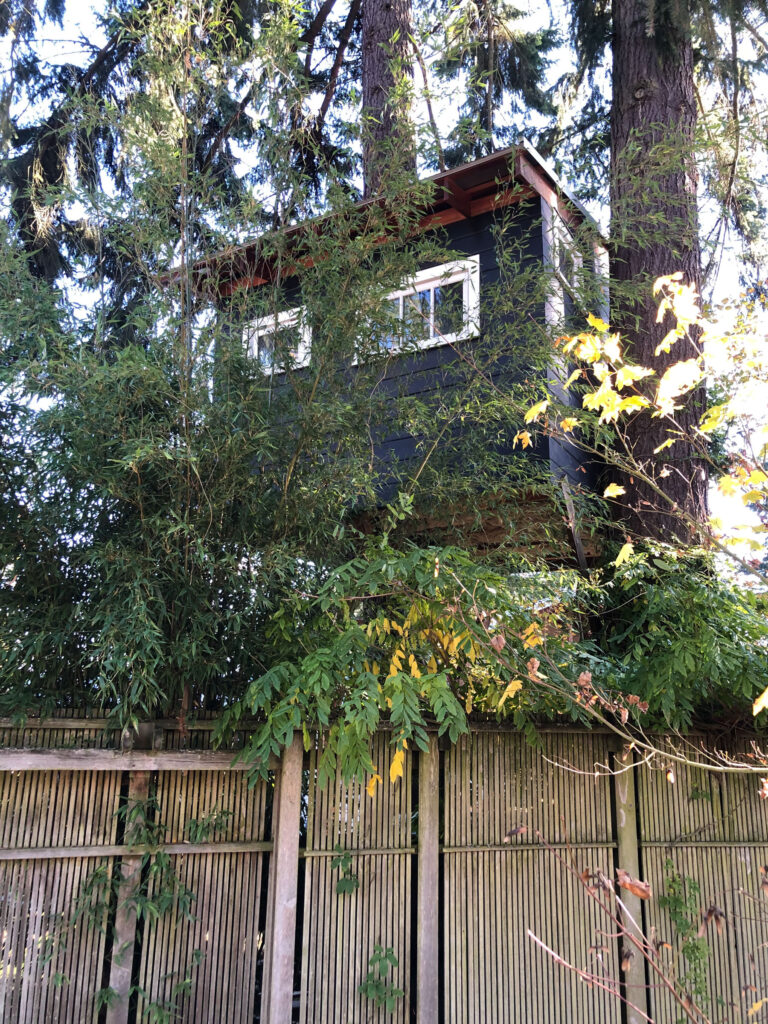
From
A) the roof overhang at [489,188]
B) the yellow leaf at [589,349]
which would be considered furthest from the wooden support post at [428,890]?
the roof overhang at [489,188]

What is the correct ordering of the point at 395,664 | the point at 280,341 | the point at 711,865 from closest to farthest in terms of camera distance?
the point at 395,664 < the point at 280,341 < the point at 711,865

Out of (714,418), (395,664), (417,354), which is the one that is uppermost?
(417,354)

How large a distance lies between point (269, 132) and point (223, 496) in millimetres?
1765

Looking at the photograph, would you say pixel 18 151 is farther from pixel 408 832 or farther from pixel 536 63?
pixel 408 832

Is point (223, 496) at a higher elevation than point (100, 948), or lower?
higher

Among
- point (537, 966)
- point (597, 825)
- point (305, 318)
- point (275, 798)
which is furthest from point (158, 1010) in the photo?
point (305, 318)

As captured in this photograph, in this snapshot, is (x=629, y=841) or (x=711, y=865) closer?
(x=629, y=841)

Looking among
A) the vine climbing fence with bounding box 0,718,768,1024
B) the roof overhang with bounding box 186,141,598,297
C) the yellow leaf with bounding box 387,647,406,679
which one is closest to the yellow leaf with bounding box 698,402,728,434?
the vine climbing fence with bounding box 0,718,768,1024

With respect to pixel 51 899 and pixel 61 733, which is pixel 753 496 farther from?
pixel 51 899

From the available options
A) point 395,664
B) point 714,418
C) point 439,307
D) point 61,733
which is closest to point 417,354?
point 439,307

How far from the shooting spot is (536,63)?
836 centimetres

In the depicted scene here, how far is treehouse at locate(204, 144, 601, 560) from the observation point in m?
3.64

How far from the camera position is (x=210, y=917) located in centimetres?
342

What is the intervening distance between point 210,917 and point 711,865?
8.99ft
